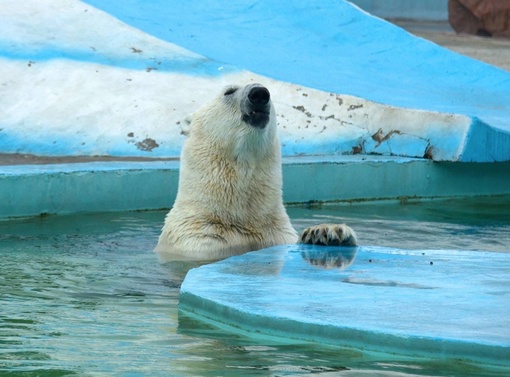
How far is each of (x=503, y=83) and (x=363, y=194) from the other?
280cm

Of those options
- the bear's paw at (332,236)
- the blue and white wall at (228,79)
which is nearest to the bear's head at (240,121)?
the bear's paw at (332,236)

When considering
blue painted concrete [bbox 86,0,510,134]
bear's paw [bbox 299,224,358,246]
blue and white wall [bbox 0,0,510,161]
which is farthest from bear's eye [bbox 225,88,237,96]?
blue painted concrete [bbox 86,0,510,134]

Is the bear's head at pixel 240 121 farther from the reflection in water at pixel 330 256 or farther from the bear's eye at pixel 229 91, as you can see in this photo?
the reflection in water at pixel 330 256

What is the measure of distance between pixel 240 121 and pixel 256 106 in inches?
4.3

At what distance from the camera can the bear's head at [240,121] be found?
4.79 metres

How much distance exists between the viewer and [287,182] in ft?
22.5

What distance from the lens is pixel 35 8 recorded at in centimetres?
891

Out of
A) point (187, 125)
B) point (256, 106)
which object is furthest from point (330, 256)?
point (187, 125)

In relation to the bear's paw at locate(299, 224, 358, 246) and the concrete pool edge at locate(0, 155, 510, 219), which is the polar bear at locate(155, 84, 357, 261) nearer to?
the bear's paw at locate(299, 224, 358, 246)

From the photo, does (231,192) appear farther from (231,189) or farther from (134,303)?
(134,303)

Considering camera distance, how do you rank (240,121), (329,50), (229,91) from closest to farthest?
(240,121), (229,91), (329,50)

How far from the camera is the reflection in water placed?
13.5 ft

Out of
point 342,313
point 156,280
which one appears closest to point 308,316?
point 342,313

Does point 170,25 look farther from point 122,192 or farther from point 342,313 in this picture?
point 342,313
